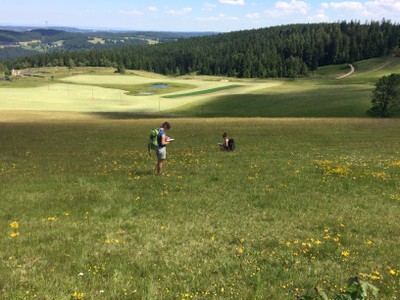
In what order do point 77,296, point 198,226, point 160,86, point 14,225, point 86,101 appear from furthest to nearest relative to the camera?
point 160,86
point 86,101
point 198,226
point 14,225
point 77,296

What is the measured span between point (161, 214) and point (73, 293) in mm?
6185

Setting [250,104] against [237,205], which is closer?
[237,205]

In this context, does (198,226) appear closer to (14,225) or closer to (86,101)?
(14,225)

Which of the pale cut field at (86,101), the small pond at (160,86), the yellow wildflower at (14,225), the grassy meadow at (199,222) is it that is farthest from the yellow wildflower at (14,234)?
the small pond at (160,86)

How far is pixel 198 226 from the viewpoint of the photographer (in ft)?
38.2

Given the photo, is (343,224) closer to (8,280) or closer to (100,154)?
(8,280)

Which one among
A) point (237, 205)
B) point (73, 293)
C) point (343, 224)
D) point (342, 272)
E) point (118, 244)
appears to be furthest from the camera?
point (237, 205)

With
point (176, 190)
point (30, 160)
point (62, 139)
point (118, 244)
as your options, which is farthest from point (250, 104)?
point (118, 244)

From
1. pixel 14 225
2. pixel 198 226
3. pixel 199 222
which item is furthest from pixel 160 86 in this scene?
pixel 198 226

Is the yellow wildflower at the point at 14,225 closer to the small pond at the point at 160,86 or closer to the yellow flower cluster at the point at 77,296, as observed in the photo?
the yellow flower cluster at the point at 77,296

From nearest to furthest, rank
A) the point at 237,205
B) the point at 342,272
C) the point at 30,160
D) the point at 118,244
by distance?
the point at 342,272
the point at 118,244
the point at 237,205
the point at 30,160

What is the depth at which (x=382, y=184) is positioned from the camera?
1766 centimetres

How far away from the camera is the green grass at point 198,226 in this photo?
772cm

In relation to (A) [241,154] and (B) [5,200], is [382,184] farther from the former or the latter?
(B) [5,200]
